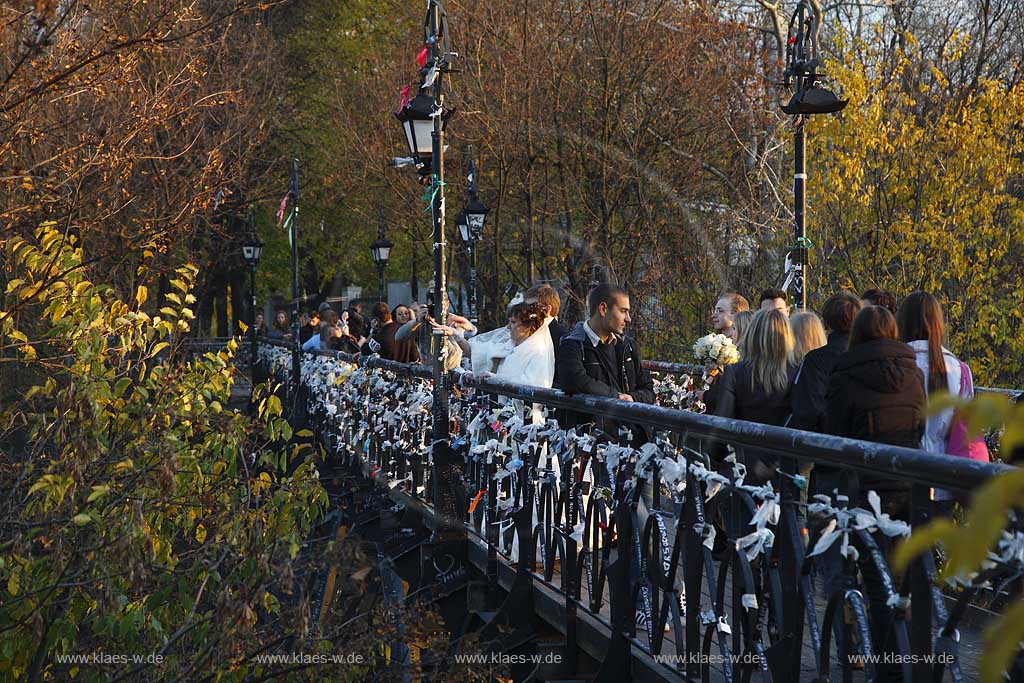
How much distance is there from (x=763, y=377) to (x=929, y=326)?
94 cm

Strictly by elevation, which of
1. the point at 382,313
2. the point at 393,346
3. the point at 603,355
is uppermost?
the point at 603,355

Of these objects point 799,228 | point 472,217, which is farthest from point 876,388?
point 472,217

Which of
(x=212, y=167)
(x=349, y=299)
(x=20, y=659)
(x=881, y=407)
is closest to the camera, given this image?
(x=881, y=407)

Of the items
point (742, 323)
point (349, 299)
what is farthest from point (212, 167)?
point (349, 299)

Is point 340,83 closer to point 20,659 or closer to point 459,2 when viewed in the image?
point 459,2

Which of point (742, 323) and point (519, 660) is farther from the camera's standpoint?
point (742, 323)

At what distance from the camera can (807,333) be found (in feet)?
23.2

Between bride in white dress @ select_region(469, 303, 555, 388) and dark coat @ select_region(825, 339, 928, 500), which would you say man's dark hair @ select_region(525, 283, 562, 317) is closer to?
bride in white dress @ select_region(469, 303, 555, 388)

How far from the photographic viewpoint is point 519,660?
6656mm

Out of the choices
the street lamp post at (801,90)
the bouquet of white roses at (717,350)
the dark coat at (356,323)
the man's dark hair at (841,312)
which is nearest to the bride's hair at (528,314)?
the bouquet of white roses at (717,350)

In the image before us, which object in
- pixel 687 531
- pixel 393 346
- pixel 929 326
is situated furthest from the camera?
pixel 393 346

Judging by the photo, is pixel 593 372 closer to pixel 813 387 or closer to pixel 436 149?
pixel 813 387

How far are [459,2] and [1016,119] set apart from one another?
38.5 ft

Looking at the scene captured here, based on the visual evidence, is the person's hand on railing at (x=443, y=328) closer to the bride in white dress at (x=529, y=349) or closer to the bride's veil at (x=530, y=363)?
the bride in white dress at (x=529, y=349)
